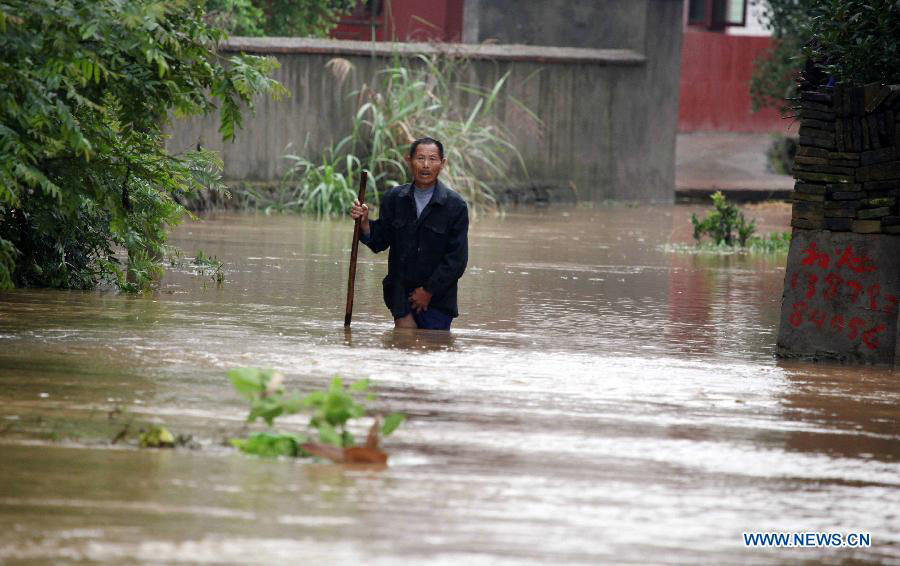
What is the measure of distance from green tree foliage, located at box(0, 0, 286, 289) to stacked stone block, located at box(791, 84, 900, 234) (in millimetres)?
2675

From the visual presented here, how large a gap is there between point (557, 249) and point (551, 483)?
34.9 ft

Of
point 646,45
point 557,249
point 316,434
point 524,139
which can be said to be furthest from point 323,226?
point 316,434

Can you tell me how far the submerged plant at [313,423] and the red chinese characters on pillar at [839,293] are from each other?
369 centimetres

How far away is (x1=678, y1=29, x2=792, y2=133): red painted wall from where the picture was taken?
1251 inches

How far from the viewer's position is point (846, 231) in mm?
7906

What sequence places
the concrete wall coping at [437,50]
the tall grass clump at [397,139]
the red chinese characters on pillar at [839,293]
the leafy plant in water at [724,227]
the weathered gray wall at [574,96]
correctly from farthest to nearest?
the weathered gray wall at [574,96]
the concrete wall coping at [437,50]
the tall grass clump at [397,139]
the leafy plant in water at [724,227]
the red chinese characters on pillar at [839,293]

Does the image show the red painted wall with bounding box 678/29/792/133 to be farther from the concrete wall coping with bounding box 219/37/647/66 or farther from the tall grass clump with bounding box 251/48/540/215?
the tall grass clump with bounding box 251/48/540/215

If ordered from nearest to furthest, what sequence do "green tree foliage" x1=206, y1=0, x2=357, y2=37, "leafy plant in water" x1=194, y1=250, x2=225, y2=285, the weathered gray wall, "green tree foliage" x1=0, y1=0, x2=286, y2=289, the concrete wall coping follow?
"green tree foliage" x1=0, y1=0, x2=286, y2=289 < "leafy plant in water" x1=194, y1=250, x2=225, y2=285 < the concrete wall coping < the weathered gray wall < "green tree foliage" x1=206, y1=0, x2=357, y2=37

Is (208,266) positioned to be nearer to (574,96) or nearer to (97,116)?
(97,116)

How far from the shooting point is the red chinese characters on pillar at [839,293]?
7840 millimetres

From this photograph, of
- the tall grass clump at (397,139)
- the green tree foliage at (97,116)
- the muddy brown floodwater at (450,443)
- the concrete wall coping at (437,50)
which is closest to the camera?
the muddy brown floodwater at (450,443)

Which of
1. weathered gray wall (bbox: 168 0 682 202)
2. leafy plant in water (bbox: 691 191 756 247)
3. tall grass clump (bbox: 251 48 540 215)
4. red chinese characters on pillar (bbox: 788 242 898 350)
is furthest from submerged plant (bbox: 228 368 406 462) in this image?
weathered gray wall (bbox: 168 0 682 202)

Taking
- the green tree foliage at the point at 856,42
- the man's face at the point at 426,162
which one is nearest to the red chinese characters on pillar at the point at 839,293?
the green tree foliage at the point at 856,42

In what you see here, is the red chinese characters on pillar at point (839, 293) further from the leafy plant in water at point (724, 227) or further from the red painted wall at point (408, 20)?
the red painted wall at point (408, 20)
